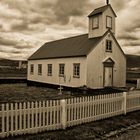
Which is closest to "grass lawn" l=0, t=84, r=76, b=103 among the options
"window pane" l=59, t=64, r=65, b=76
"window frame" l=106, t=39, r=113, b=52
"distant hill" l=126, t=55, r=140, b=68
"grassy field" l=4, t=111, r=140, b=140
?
"window pane" l=59, t=64, r=65, b=76

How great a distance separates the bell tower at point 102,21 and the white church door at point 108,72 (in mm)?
3275

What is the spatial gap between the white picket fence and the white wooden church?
969 cm

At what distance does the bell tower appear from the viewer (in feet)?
73.8

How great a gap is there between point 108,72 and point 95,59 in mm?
2714

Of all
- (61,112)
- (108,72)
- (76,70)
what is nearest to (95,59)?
(76,70)

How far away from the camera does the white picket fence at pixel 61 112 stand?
22.9 feet

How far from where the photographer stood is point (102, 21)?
22.5 meters

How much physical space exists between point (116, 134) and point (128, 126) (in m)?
1.32

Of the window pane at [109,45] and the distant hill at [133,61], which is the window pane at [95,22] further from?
the distant hill at [133,61]

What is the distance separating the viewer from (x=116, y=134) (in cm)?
775

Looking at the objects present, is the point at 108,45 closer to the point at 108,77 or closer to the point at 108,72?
the point at 108,72

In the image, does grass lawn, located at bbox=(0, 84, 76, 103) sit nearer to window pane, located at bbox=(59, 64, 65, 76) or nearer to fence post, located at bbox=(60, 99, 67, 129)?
window pane, located at bbox=(59, 64, 65, 76)

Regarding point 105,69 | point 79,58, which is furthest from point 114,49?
point 79,58

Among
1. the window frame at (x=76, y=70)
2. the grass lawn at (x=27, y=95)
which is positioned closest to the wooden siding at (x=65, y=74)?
the window frame at (x=76, y=70)
